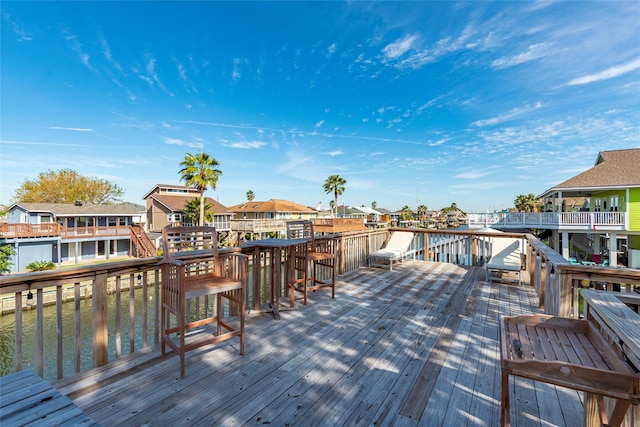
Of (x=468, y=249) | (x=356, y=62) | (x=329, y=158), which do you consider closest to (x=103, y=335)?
(x=468, y=249)

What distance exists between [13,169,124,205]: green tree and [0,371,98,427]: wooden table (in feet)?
105

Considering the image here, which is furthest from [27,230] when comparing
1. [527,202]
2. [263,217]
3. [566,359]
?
[527,202]

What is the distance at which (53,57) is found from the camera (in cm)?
1083

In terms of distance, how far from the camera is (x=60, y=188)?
25.7 meters

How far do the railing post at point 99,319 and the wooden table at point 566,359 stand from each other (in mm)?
2919

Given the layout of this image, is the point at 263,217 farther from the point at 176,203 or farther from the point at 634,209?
the point at 634,209

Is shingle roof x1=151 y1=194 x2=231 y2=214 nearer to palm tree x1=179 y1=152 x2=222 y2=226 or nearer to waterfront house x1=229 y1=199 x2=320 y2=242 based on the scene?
waterfront house x1=229 y1=199 x2=320 y2=242

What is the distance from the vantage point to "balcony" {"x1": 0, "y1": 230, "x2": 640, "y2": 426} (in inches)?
68.5

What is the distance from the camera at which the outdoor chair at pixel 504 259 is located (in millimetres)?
5125

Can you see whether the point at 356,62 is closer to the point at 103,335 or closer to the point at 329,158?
the point at 103,335

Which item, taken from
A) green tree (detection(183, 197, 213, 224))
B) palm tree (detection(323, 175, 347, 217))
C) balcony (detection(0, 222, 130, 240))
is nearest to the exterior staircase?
balcony (detection(0, 222, 130, 240))

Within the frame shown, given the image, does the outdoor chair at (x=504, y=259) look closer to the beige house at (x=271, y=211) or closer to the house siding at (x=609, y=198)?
the house siding at (x=609, y=198)

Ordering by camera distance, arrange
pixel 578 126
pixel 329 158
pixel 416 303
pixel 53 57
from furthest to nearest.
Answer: pixel 329 158 < pixel 578 126 < pixel 53 57 < pixel 416 303

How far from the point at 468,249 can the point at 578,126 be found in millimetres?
12452
